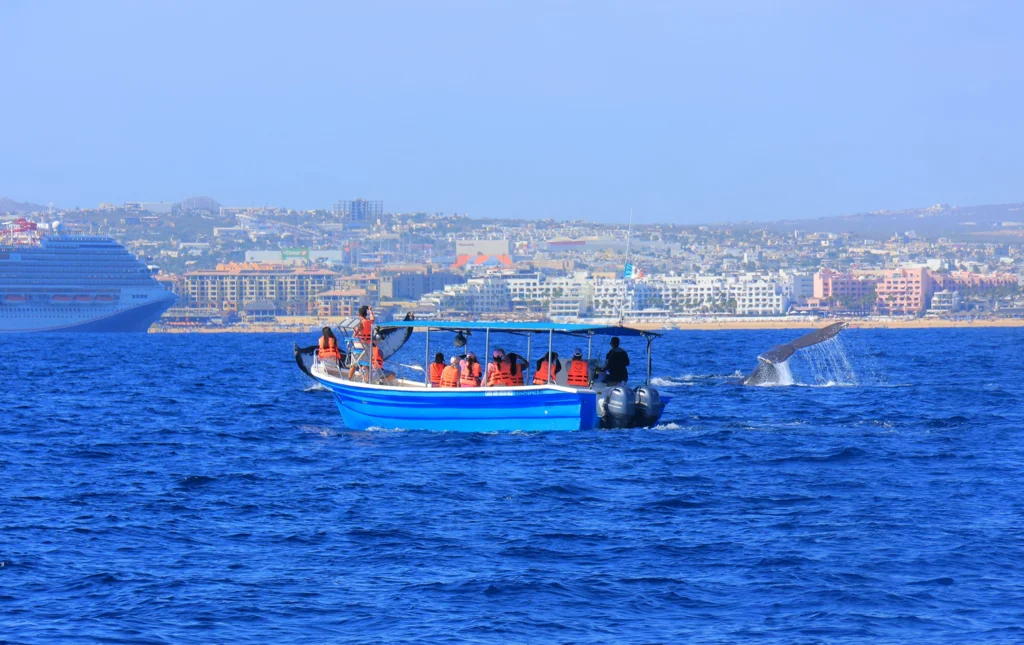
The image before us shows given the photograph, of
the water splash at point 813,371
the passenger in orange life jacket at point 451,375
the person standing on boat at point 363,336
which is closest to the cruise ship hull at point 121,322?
the water splash at point 813,371

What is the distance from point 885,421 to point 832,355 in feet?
130

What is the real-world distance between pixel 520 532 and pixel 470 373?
9.91 metres

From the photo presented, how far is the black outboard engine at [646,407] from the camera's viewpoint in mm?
27031

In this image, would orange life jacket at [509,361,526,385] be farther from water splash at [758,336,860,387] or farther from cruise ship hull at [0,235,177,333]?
cruise ship hull at [0,235,177,333]

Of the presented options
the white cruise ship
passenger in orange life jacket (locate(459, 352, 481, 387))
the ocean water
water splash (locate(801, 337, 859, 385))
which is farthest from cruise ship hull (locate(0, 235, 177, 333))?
passenger in orange life jacket (locate(459, 352, 481, 387))

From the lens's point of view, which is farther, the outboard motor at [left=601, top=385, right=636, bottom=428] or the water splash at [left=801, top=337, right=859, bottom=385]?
the water splash at [left=801, top=337, right=859, bottom=385]

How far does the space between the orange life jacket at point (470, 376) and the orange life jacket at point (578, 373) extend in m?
1.71

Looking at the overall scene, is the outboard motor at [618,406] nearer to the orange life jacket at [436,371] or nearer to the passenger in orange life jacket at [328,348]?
the orange life jacket at [436,371]

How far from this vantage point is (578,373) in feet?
88.1

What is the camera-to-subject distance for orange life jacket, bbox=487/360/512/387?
2698cm

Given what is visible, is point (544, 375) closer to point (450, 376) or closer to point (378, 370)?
point (450, 376)

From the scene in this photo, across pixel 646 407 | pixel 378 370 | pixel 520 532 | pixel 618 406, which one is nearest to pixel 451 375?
pixel 378 370

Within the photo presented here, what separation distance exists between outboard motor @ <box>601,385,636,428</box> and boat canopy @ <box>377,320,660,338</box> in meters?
1.04

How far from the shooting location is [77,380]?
52.6 m
